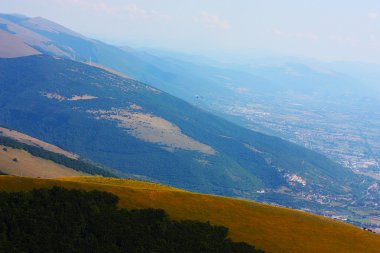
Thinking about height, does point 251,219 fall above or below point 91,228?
below

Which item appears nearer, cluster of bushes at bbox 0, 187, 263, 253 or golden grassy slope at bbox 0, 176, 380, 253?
cluster of bushes at bbox 0, 187, 263, 253

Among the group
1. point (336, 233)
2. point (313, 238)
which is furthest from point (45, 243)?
point (336, 233)

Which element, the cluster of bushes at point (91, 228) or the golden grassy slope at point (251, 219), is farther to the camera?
the golden grassy slope at point (251, 219)

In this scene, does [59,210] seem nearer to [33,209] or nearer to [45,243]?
[33,209]

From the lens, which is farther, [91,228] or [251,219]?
[251,219]
